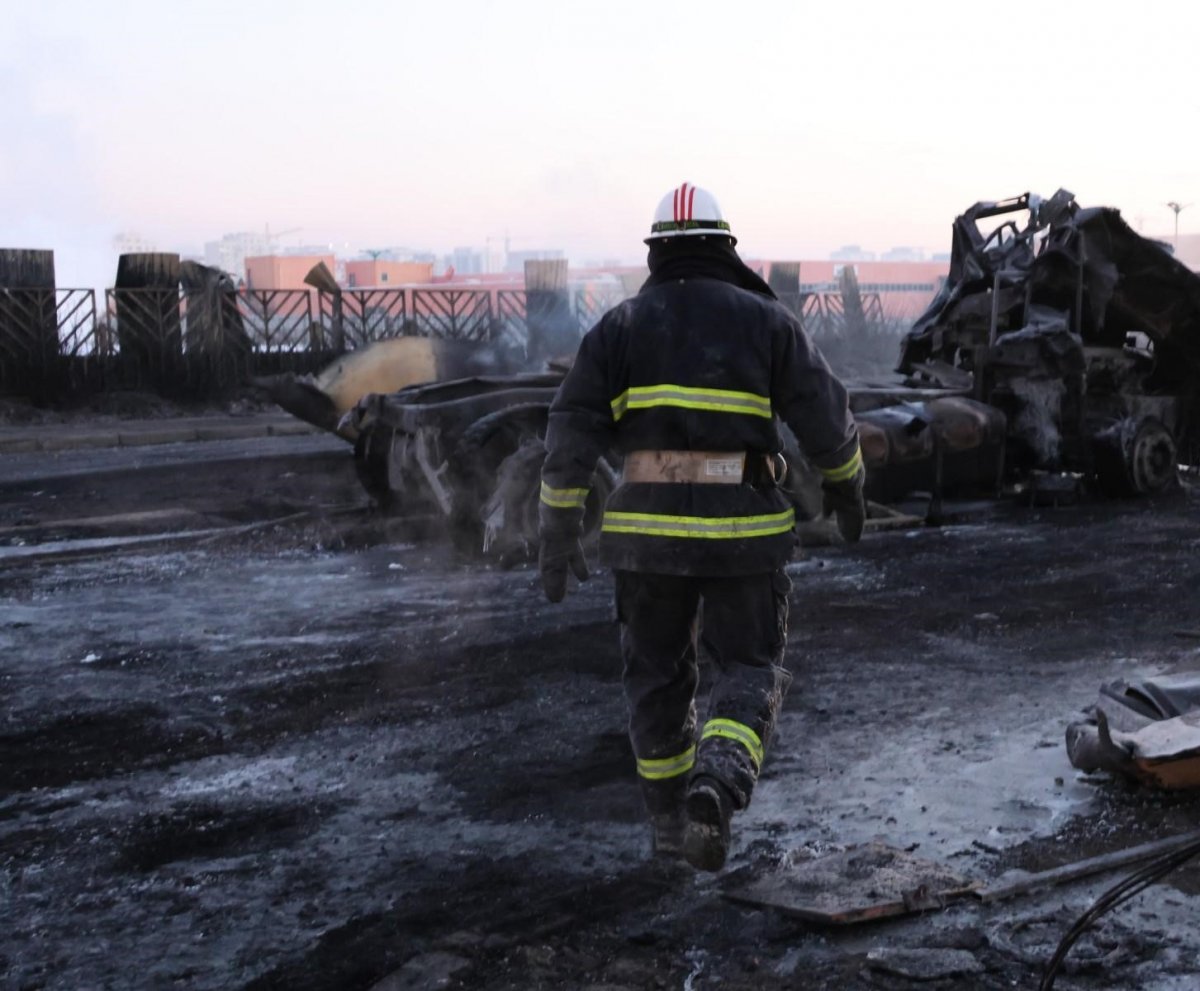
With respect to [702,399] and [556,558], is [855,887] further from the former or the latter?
[702,399]

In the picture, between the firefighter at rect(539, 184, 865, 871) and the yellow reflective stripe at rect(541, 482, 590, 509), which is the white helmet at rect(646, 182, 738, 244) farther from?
the yellow reflective stripe at rect(541, 482, 590, 509)

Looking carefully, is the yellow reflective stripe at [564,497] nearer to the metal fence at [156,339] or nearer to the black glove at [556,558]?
the black glove at [556,558]

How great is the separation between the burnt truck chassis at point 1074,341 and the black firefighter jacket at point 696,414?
784 cm

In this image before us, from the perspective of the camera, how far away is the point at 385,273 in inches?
1880

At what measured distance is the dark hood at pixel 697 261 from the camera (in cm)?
432

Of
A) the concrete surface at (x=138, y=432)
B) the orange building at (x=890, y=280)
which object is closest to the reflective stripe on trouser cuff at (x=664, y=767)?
the concrete surface at (x=138, y=432)

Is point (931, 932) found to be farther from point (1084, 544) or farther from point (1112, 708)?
point (1084, 544)

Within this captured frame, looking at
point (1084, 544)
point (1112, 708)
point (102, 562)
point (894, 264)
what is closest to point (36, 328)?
point (102, 562)

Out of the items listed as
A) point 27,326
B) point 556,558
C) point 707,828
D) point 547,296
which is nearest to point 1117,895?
point 707,828

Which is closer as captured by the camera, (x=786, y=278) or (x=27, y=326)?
(x=27, y=326)

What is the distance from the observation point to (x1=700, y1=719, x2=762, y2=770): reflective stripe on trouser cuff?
4.08 meters

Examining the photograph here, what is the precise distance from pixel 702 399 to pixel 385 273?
147ft

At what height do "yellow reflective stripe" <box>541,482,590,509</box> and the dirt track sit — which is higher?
"yellow reflective stripe" <box>541,482,590,509</box>

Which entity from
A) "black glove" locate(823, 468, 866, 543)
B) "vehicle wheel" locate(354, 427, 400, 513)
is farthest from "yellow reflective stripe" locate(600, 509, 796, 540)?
"vehicle wheel" locate(354, 427, 400, 513)
